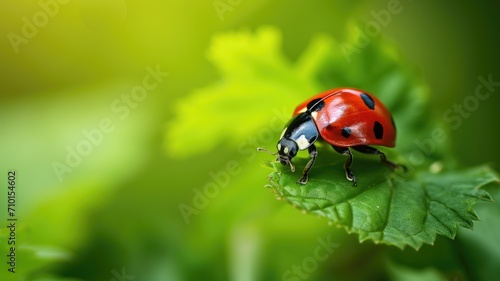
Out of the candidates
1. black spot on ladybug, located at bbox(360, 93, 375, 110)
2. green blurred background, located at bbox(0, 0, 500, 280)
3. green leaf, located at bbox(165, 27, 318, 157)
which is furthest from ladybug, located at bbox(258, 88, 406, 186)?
green leaf, located at bbox(165, 27, 318, 157)

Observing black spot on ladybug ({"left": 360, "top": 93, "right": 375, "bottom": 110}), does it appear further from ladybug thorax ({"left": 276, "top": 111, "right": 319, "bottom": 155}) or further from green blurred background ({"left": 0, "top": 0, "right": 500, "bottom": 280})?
green blurred background ({"left": 0, "top": 0, "right": 500, "bottom": 280})

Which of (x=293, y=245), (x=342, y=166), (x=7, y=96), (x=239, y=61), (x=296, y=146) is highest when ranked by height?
(x=7, y=96)

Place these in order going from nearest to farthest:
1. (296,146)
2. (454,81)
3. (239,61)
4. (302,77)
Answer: (296,146)
(302,77)
(239,61)
(454,81)

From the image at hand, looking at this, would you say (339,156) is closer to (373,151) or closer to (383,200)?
(373,151)

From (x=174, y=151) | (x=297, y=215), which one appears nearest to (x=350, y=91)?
(x=297, y=215)

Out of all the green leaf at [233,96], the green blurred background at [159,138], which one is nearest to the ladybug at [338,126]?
the green blurred background at [159,138]

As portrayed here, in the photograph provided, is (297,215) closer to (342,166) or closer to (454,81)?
(342,166)
